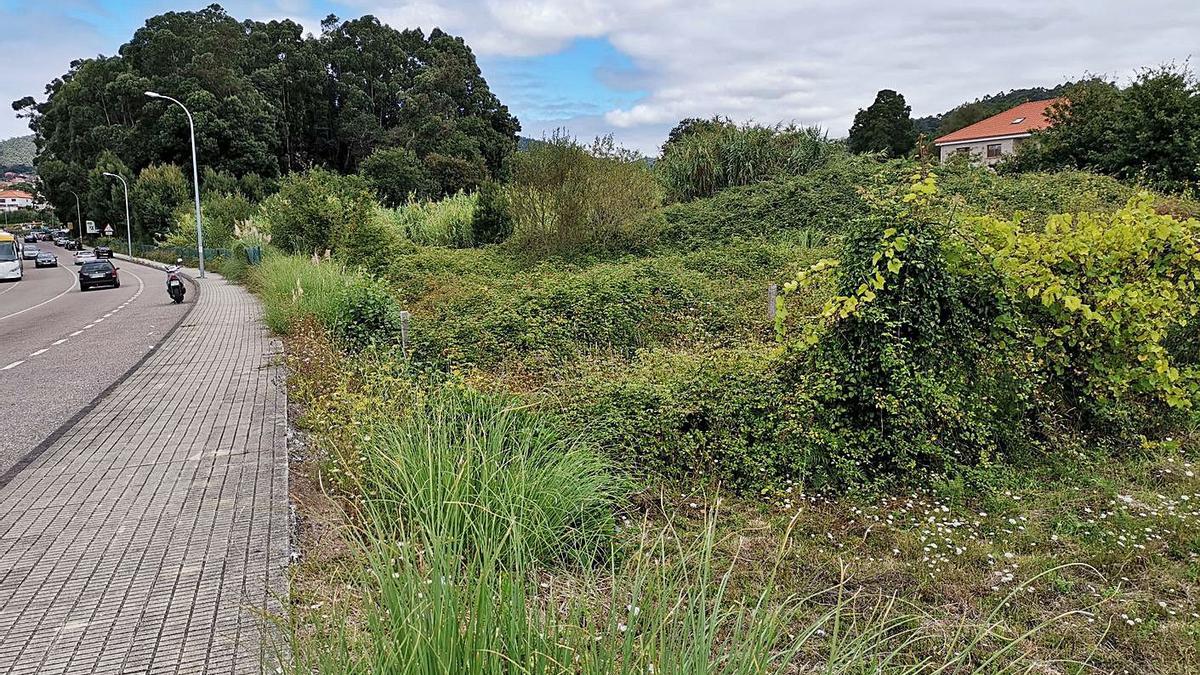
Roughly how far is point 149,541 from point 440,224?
874 inches

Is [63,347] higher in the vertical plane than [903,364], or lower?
lower

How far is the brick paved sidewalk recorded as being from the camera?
2.91 m

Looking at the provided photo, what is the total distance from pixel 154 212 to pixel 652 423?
2309 inches

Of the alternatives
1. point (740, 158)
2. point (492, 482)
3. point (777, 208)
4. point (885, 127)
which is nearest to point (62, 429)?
point (492, 482)

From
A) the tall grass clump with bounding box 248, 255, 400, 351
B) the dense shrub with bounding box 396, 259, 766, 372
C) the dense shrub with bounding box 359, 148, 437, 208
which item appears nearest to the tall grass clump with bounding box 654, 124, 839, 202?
the dense shrub with bounding box 396, 259, 766, 372

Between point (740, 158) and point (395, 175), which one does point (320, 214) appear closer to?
point (740, 158)

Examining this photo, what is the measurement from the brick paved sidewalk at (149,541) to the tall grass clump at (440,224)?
58.1 ft

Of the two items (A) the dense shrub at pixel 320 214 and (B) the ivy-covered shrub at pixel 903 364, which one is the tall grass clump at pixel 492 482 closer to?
(B) the ivy-covered shrub at pixel 903 364

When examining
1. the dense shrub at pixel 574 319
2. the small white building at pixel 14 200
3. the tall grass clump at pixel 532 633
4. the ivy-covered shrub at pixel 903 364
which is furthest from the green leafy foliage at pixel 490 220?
the small white building at pixel 14 200

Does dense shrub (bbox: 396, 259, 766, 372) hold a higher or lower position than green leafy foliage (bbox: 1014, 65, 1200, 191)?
lower

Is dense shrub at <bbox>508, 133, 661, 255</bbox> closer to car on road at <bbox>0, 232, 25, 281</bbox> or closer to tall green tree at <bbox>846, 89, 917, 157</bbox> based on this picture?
car on road at <bbox>0, 232, 25, 281</bbox>

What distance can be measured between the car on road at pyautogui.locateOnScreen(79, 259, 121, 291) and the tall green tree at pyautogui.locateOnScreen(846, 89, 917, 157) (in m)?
43.6

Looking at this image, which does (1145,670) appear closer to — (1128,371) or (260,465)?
(1128,371)

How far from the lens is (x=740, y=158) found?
24.1 metres
